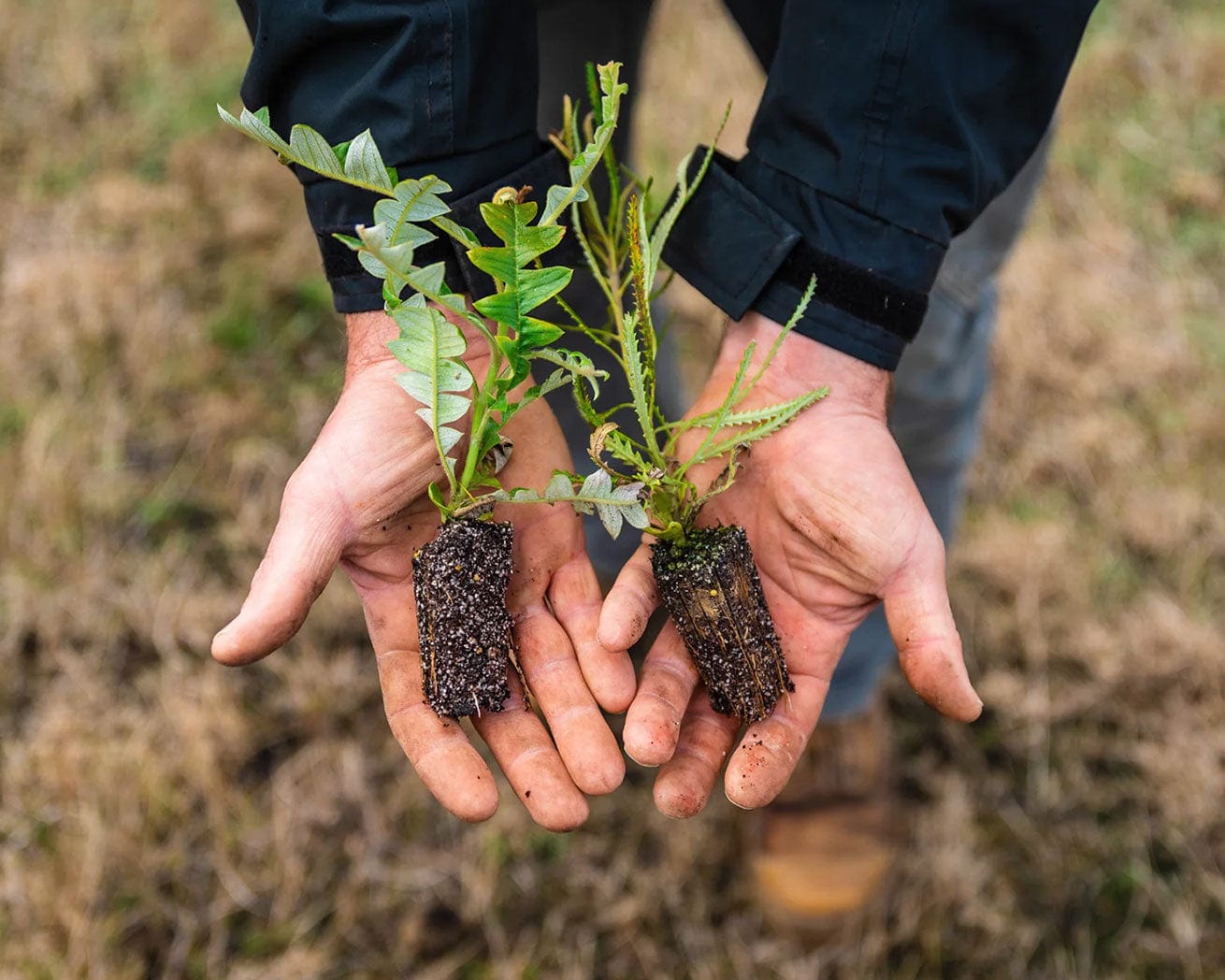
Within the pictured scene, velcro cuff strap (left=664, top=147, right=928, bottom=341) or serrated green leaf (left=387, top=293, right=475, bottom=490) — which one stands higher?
velcro cuff strap (left=664, top=147, right=928, bottom=341)

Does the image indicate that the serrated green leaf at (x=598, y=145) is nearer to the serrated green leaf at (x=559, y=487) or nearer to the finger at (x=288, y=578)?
the serrated green leaf at (x=559, y=487)

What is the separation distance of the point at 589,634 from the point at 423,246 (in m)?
0.67

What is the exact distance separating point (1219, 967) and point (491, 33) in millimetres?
2204

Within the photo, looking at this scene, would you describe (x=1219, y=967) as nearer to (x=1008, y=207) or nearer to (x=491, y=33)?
(x=1008, y=207)

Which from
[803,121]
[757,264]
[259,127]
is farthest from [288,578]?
[803,121]

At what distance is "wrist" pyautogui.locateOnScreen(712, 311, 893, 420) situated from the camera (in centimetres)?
183

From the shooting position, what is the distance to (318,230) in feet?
5.91

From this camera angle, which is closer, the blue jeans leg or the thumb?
the thumb

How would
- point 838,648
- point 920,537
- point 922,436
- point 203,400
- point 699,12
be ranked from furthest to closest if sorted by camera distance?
point 699,12 < point 203,400 < point 922,436 < point 838,648 < point 920,537

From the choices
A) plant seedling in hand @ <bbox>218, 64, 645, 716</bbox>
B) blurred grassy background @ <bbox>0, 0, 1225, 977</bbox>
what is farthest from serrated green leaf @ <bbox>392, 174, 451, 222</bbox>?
blurred grassy background @ <bbox>0, 0, 1225, 977</bbox>

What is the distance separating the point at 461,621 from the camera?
5.64 feet

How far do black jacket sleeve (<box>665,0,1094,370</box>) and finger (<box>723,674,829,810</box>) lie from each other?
21.2 inches

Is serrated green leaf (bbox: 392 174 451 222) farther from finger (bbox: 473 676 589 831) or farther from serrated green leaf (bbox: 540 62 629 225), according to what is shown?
finger (bbox: 473 676 589 831)

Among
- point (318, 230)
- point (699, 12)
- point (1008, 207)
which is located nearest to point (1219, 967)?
point (1008, 207)
